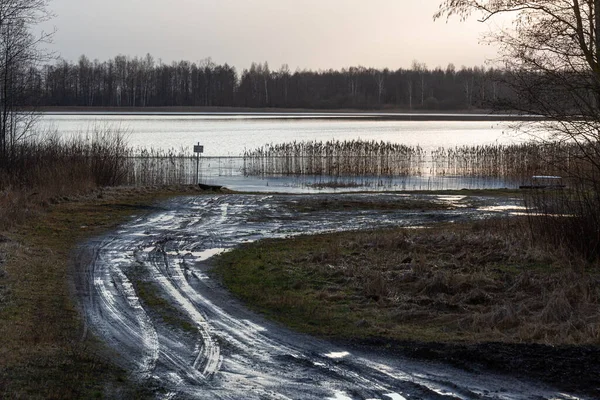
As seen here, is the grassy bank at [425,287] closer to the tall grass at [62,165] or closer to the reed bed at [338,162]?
the tall grass at [62,165]

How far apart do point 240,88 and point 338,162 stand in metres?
98.5

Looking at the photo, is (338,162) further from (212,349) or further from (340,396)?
(340,396)

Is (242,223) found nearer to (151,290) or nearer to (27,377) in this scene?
(151,290)

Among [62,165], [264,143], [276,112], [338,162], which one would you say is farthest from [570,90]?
[276,112]

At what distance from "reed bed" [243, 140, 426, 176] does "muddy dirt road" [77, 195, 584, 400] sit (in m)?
23.7

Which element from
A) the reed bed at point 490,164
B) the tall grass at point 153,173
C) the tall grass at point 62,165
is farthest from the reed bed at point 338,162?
the tall grass at point 62,165

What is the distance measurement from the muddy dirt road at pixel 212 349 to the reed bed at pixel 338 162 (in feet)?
77.8

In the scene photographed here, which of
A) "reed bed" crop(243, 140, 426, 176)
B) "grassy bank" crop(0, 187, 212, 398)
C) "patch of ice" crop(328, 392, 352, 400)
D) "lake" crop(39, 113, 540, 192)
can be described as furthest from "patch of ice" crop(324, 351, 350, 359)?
"reed bed" crop(243, 140, 426, 176)

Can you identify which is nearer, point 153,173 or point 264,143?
point 153,173

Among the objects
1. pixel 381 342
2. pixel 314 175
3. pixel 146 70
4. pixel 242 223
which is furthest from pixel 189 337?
pixel 146 70

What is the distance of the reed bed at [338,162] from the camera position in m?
39.9

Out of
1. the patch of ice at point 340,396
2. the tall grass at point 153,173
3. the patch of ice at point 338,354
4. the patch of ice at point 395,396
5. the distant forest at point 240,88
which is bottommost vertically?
the patch of ice at point 338,354

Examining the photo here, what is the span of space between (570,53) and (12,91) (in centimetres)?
2163

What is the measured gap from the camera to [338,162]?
4009 cm
